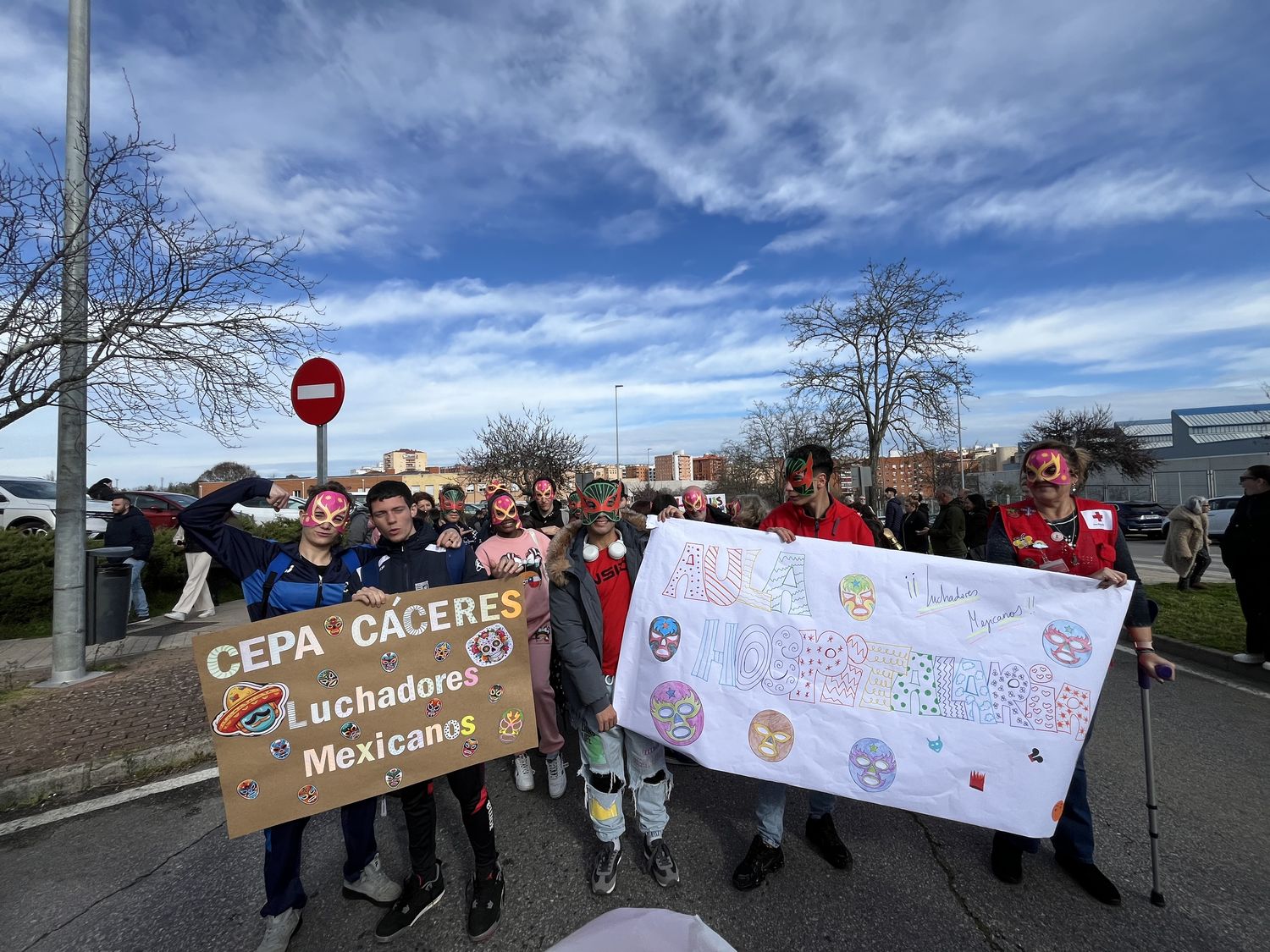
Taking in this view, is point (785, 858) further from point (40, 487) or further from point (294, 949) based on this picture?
point (40, 487)

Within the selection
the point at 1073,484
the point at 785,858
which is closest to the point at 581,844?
the point at 785,858

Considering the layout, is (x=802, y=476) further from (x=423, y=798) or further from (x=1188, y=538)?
(x=1188, y=538)

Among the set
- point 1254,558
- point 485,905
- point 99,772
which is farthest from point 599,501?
point 1254,558

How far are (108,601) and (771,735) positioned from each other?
8.14m

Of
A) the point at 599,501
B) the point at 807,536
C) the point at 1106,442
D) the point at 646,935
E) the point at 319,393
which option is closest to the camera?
the point at 646,935

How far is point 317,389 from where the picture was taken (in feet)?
20.2

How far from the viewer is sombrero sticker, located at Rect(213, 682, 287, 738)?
8.68 ft

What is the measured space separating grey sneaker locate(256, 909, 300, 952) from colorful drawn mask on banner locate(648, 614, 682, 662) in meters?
2.02

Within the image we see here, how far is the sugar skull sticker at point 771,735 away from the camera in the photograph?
3.08m

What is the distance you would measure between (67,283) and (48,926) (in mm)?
4623

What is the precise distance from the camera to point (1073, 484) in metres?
3.23

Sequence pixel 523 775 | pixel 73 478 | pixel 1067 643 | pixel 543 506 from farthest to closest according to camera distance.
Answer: pixel 543 506 < pixel 73 478 < pixel 523 775 < pixel 1067 643

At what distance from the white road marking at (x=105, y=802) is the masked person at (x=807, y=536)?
13.1ft

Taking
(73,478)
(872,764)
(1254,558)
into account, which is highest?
(73,478)
